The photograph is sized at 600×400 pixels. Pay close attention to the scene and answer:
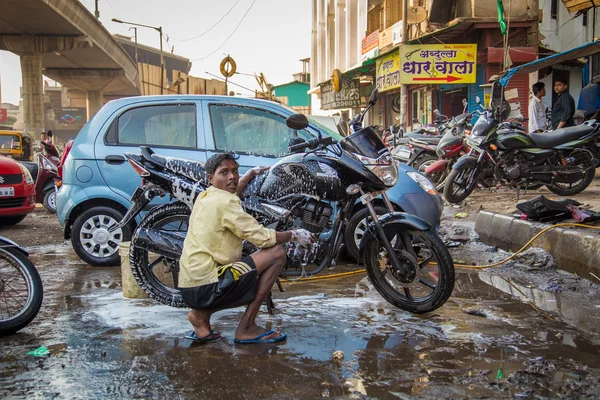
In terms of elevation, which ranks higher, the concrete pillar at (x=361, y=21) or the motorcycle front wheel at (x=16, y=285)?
the concrete pillar at (x=361, y=21)

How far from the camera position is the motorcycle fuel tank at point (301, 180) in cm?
465

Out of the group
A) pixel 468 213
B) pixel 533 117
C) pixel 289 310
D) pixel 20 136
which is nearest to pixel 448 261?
pixel 289 310

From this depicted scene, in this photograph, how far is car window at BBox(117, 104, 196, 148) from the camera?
6746 mm

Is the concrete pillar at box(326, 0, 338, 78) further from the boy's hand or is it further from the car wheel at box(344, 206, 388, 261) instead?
the boy's hand

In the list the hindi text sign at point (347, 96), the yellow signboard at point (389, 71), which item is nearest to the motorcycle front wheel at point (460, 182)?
the yellow signboard at point (389, 71)

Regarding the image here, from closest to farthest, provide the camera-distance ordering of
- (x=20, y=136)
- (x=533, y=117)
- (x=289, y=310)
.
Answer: (x=289, y=310)
(x=533, y=117)
(x=20, y=136)

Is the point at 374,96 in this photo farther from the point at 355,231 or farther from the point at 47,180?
the point at 47,180

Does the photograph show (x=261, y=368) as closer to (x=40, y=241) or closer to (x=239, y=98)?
(x=239, y=98)

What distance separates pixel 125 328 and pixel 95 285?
5.46 ft

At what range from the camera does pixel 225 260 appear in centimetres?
383

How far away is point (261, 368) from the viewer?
3.42 m

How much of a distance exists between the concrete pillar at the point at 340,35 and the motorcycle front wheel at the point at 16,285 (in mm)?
34844

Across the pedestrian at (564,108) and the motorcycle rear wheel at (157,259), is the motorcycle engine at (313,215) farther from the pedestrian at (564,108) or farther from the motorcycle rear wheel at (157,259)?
the pedestrian at (564,108)

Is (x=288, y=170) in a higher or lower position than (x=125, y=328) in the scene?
higher
